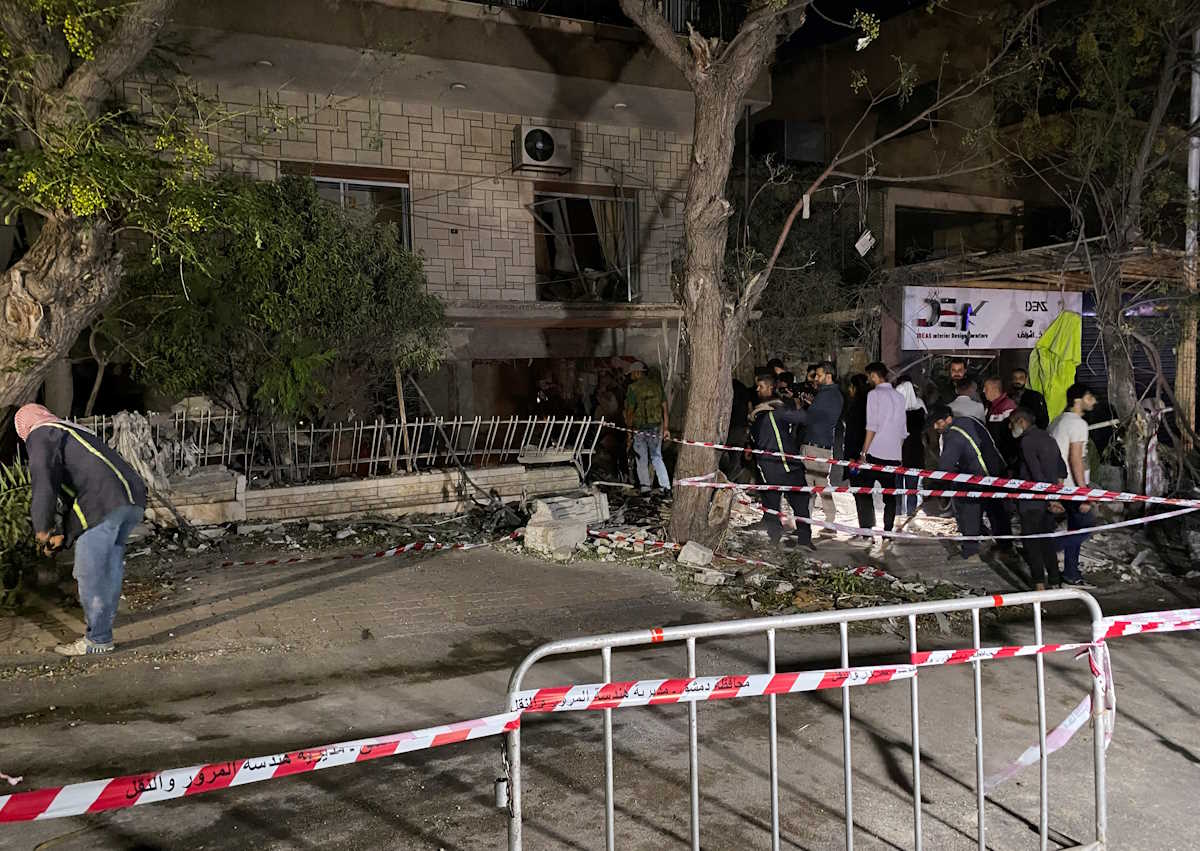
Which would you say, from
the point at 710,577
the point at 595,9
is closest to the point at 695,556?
the point at 710,577

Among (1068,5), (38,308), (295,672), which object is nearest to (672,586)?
(295,672)

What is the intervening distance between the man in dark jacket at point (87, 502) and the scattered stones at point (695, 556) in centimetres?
488

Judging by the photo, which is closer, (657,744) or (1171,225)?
(657,744)

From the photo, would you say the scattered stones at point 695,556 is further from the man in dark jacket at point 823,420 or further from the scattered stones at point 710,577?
the man in dark jacket at point 823,420

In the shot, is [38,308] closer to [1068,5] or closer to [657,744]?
[657,744]

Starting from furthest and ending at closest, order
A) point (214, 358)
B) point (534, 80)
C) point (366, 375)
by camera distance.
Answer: point (534, 80) < point (366, 375) < point (214, 358)

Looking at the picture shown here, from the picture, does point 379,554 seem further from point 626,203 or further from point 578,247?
point 626,203

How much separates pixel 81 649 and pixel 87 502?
1.00 m

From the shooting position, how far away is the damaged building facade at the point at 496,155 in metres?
13.5

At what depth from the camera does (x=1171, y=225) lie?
45.8ft

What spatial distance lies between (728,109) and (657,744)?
22.1 feet

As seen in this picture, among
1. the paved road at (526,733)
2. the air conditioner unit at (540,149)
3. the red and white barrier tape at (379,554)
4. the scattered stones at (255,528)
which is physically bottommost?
the paved road at (526,733)

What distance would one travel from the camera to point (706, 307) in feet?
32.5

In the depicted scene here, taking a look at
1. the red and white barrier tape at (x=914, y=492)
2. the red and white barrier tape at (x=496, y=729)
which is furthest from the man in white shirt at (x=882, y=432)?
the red and white barrier tape at (x=496, y=729)
